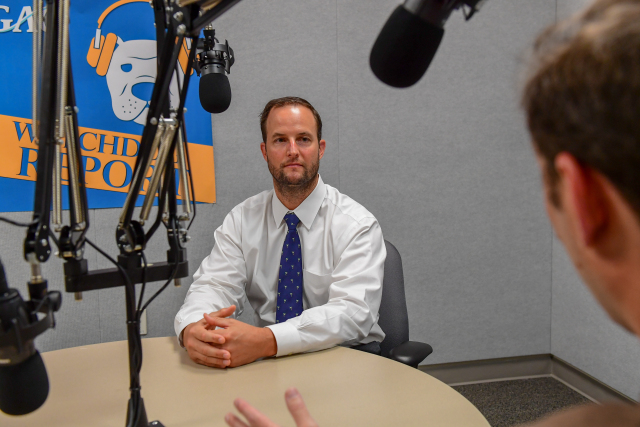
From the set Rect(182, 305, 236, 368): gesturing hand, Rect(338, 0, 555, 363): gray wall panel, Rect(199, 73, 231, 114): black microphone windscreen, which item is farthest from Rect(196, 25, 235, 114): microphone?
Rect(338, 0, 555, 363): gray wall panel

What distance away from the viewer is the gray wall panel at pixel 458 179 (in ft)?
8.32

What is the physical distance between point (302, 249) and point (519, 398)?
5.22ft

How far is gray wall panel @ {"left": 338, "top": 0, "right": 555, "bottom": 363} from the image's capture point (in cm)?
254

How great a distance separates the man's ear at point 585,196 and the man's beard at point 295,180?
60.7 inches

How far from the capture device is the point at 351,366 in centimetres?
126

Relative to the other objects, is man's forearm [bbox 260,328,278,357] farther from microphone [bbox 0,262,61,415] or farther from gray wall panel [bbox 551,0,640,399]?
gray wall panel [bbox 551,0,640,399]

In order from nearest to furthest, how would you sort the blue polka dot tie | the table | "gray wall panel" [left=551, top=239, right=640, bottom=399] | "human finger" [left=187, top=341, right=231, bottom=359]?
the table → "human finger" [left=187, top=341, right=231, bottom=359] → the blue polka dot tie → "gray wall panel" [left=551, top=239, right=640, bottom=399]

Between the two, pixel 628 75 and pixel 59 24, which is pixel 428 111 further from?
pixel 628 75

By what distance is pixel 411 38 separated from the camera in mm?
662

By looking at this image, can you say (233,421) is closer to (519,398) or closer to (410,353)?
(410,353)

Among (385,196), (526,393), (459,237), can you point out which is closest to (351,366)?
(385,196)

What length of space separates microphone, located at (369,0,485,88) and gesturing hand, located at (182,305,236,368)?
33.9 inches

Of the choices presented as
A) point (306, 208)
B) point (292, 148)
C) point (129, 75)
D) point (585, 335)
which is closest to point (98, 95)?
point (129, 75)

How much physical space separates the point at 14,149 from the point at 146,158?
5.51ft
